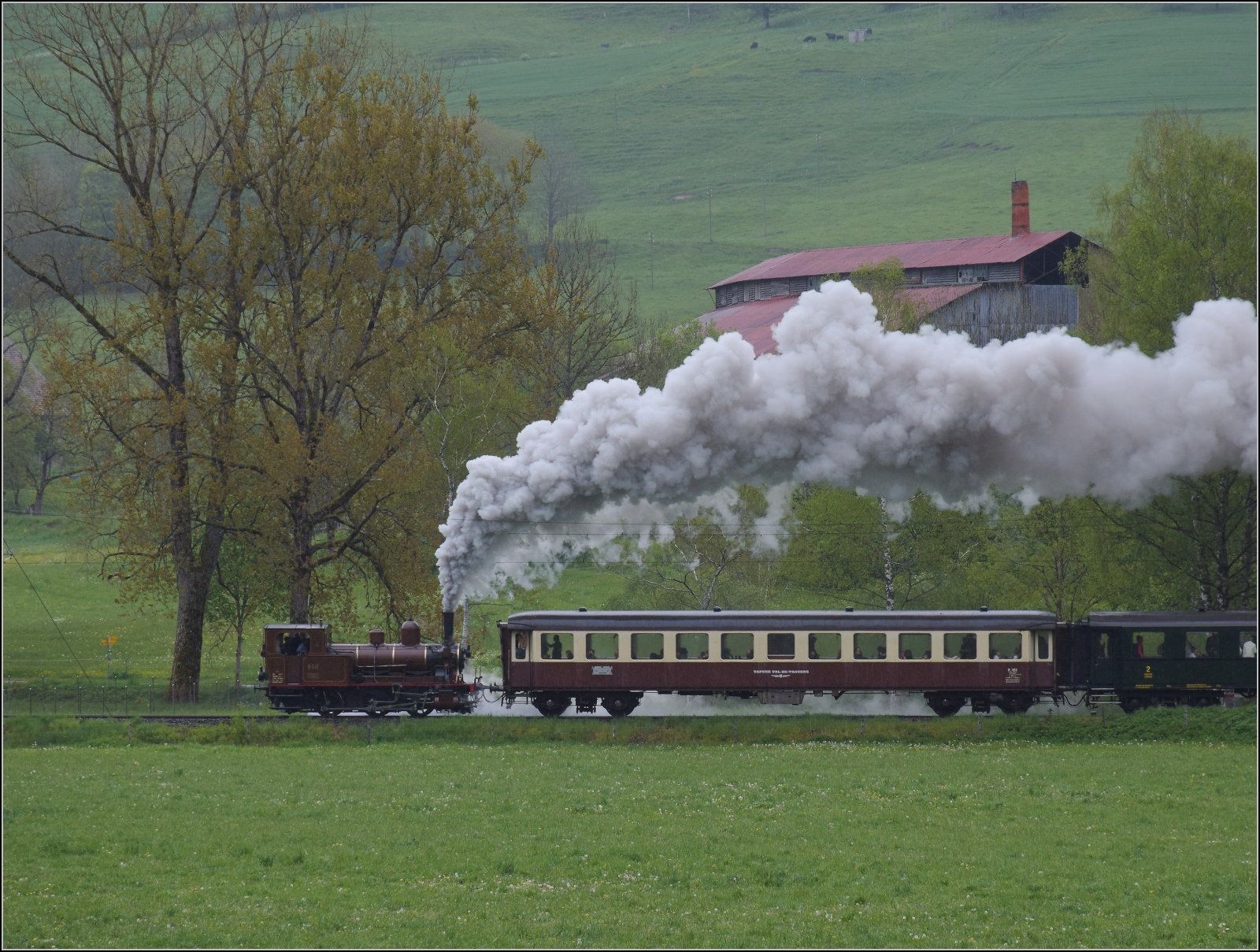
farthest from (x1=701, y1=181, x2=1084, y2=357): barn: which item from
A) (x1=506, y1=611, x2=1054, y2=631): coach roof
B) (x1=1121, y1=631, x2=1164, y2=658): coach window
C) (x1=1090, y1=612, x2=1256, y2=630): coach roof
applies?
(x1=506, y1=611, x2=1054, y2=631): coach roof

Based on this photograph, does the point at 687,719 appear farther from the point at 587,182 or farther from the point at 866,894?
the point at 587,182

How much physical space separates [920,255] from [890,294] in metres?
27.8

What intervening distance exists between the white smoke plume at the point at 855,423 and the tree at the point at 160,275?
10908mm

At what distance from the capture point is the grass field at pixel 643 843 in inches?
700

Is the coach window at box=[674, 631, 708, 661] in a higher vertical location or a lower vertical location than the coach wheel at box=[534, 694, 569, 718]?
higher

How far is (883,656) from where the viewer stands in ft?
111

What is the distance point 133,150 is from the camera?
42.1 m

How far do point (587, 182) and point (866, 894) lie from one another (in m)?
165

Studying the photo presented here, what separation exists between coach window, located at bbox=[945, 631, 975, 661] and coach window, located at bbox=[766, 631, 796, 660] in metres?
3.86

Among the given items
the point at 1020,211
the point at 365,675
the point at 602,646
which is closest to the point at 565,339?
the point at 365,675

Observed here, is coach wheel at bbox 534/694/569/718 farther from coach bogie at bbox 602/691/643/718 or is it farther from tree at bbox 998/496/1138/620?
tree at bbox 998/496/1138/620

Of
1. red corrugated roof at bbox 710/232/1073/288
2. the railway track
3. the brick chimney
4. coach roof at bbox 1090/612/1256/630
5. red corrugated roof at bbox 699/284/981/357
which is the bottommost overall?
the railway track

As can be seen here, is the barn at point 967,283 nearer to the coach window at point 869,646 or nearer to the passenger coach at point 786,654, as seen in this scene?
the passenger coach at point 786,654

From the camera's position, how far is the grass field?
17781 millimetres
